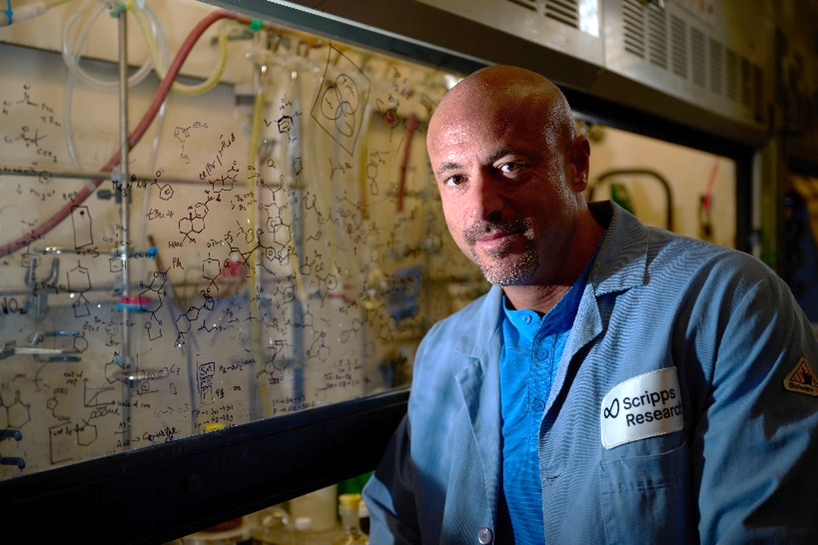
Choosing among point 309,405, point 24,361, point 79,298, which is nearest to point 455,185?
point 309,405

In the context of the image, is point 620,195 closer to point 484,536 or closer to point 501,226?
point 501,226

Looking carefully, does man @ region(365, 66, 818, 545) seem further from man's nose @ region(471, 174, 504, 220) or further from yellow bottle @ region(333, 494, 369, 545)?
yellow bottle @ region(333, 494, 369, 545)

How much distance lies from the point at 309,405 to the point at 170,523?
15.9 inches

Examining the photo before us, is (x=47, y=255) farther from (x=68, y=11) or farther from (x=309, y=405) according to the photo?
(x=309, y=405)

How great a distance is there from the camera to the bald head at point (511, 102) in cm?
124

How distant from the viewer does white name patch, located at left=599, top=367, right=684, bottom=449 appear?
109 cm

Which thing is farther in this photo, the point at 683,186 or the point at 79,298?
the point at 683,186

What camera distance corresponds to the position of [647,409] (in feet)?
3.58

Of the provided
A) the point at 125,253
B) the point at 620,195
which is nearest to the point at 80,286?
the point at 125,253

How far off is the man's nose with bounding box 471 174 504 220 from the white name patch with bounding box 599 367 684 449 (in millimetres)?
406

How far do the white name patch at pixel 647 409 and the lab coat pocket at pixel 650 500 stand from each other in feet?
0.13

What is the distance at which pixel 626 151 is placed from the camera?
4.20 metres

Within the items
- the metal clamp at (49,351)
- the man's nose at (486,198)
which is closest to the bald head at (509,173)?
the man's nose at (486,198)

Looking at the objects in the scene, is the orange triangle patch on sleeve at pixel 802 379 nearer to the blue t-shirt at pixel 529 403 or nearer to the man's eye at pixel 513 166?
the blue t-shirt at pixel 529 403
